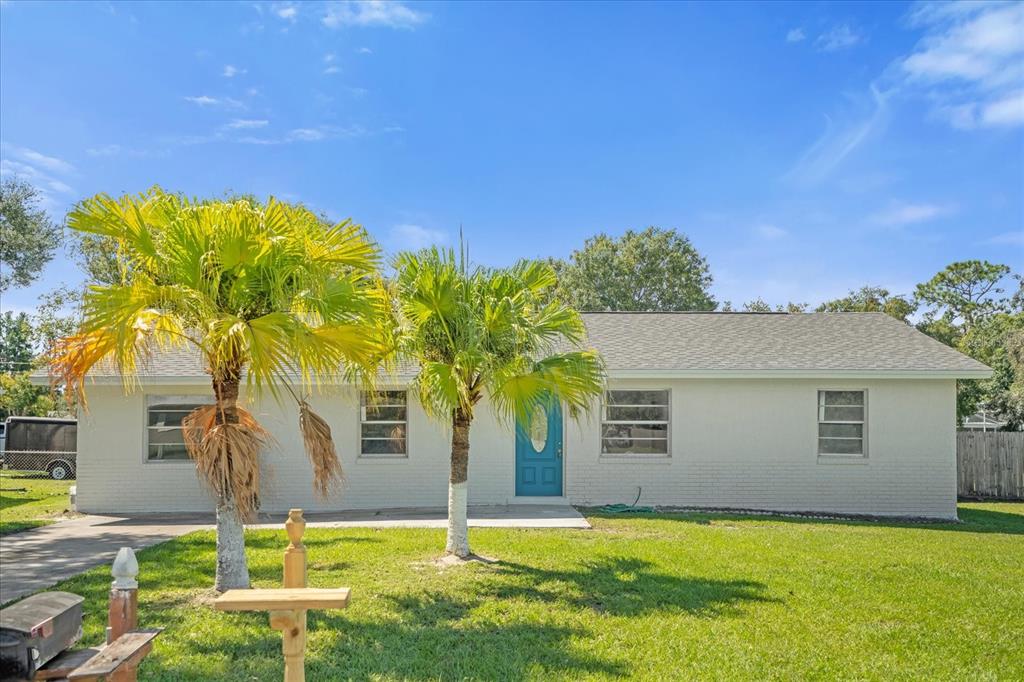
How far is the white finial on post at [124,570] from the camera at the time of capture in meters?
3.50

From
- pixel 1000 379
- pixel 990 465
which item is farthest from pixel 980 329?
pixel 990 465

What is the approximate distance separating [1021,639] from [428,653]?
4.86 m

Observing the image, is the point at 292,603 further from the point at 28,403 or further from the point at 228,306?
the point at 28,403

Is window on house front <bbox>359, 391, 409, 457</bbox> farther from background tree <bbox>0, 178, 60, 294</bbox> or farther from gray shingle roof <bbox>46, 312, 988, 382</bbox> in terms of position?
background tree <bbox>0, 178, 60, 294</bbox>

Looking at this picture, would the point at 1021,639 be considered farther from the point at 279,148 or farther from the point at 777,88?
the point at 279,148

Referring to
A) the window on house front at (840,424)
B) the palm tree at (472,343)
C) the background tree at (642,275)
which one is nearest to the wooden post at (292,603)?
the palm tree at (472,343)

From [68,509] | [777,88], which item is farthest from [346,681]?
[777,88]

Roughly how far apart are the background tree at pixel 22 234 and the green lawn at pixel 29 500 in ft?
17.1

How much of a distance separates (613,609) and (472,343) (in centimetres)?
319

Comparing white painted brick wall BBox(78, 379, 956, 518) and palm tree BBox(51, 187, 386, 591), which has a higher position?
palm tree BBox(51, 187, 386, 591)

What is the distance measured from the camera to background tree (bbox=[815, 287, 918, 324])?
34.2 meters

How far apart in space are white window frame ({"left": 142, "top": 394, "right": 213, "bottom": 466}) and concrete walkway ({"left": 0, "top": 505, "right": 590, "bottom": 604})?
100 cm

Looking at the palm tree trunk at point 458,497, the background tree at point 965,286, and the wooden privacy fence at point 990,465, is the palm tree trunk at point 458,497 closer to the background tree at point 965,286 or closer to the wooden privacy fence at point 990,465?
the wooden privacy fence at point 990,465

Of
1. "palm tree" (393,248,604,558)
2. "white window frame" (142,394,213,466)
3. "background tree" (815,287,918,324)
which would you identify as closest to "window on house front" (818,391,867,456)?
"palm tree" (393,248,604,558)
